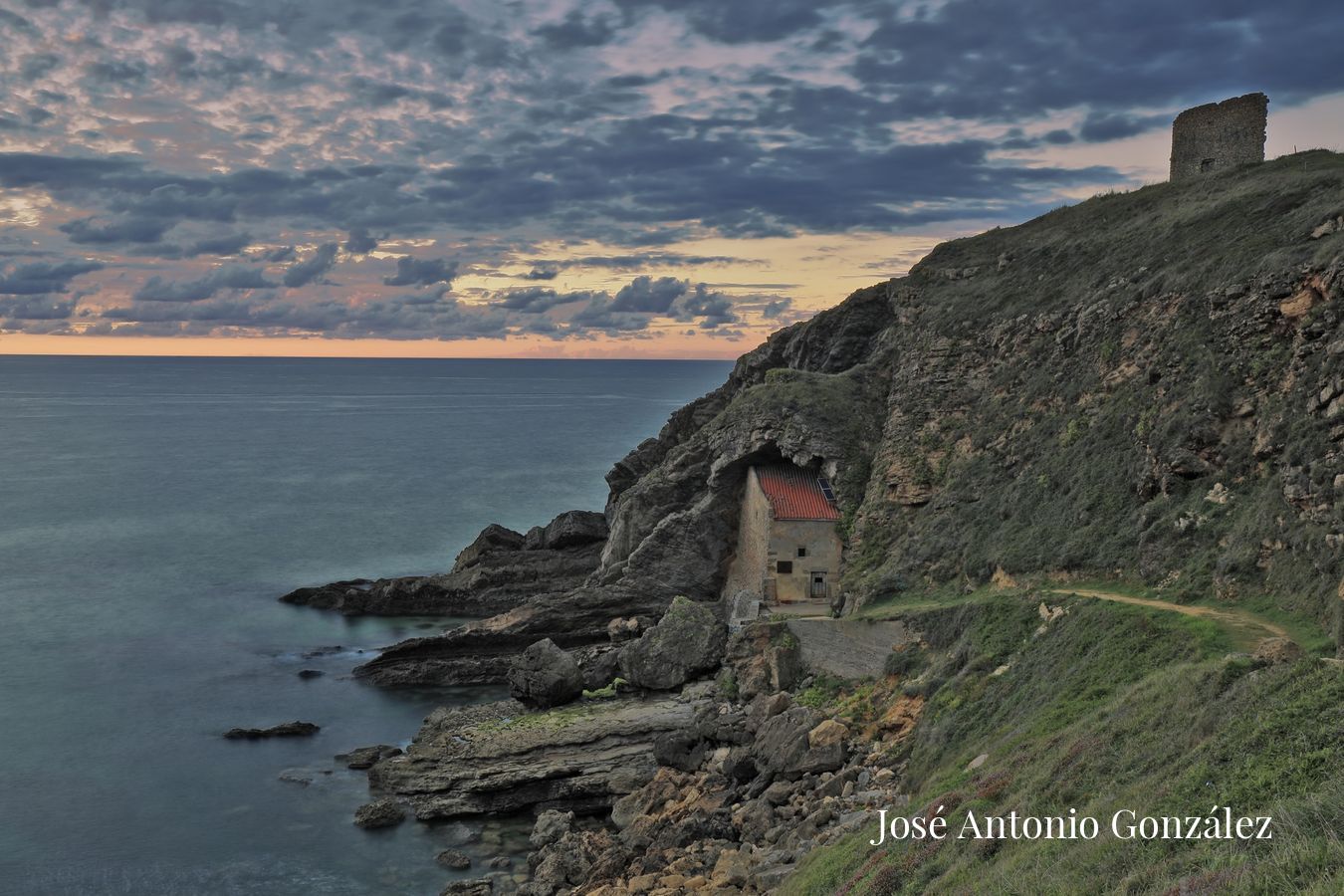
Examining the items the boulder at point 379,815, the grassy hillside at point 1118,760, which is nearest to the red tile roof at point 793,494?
the grassy hillside at point 1118,760

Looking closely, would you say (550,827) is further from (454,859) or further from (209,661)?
(209,661)

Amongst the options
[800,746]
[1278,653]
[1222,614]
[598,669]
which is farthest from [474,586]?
[1278,653]

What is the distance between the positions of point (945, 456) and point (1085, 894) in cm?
3269

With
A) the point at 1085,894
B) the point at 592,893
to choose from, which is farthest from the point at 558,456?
the point at 1085,894

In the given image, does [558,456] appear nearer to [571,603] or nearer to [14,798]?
[571,603]

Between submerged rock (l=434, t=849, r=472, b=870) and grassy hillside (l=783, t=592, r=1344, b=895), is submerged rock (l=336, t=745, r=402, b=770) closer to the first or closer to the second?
submerged rock (l=434, t=849, r=472, b=870)

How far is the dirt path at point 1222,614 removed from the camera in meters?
21.2

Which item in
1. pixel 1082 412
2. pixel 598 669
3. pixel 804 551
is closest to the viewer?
pixel 1082 412

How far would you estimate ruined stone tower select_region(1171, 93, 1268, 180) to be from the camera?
46.2 metres

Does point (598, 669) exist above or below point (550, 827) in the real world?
above

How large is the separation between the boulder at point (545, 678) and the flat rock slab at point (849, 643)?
9.97 meters

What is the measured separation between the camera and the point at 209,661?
49094mm

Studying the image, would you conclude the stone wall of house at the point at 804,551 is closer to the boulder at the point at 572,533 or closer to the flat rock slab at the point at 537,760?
the flat rock slab at the point at 537,760

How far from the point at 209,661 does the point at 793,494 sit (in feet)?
96.2
